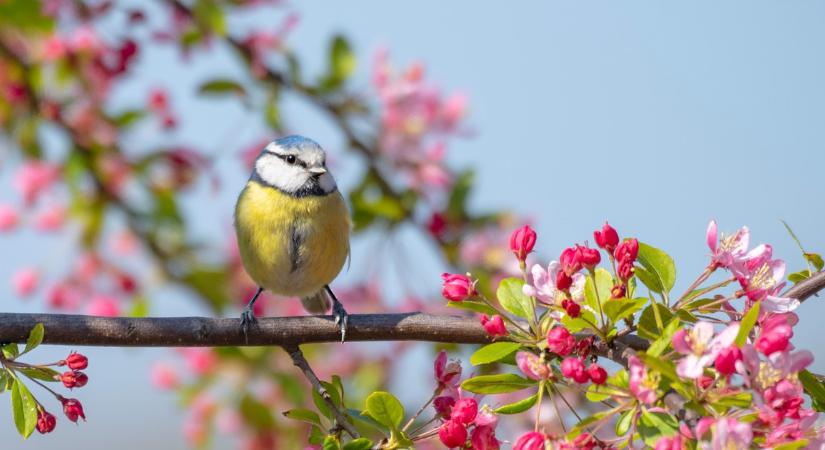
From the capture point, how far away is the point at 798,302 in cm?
206

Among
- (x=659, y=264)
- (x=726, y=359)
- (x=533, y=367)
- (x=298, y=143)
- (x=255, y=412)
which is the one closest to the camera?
(x=726, y=359)

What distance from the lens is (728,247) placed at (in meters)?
2.10

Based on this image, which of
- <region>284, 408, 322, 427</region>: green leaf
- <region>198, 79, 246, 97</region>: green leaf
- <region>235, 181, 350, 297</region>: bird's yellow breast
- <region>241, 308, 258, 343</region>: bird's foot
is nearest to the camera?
<region>284, 408, 322, 427</region>: green leaf

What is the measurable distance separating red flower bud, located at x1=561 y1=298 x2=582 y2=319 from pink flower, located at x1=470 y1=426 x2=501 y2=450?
0.30 metres

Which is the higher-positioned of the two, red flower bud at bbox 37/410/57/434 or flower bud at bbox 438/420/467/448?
red flower bud at bbox 37/410/57/434

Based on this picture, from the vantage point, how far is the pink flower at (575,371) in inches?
69.7

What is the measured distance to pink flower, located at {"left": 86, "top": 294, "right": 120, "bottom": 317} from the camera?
198 inches

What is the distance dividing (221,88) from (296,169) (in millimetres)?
818

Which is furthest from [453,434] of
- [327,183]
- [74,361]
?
[327,183]

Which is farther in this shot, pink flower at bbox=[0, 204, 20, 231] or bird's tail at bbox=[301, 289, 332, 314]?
pink flower at bbox=[0, 204, 20, 231]

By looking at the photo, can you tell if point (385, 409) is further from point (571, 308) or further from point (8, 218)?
point (8, 218)

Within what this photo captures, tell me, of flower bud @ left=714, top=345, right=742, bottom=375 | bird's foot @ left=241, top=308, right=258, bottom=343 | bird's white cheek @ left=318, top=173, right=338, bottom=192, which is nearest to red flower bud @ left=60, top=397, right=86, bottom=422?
bird's foot @ left=241, top=308, right=258, bottom=343

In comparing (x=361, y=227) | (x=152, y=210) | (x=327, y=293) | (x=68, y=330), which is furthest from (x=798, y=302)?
(x=152, y=210)

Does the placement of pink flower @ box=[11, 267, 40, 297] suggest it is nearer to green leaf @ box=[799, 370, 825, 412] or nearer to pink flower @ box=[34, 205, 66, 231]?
pink flower @ box=[34, 205, 66, 231]
